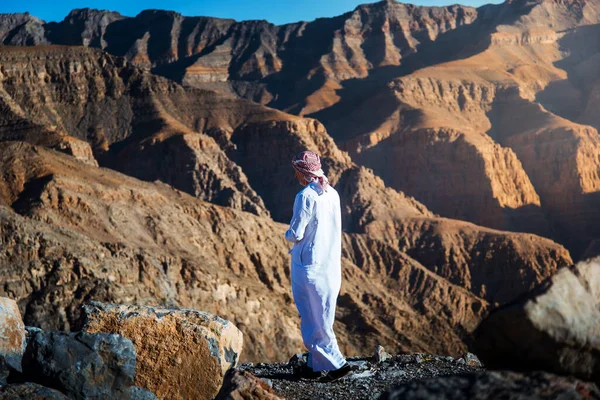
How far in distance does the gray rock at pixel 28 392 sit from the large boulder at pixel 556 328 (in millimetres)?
3600

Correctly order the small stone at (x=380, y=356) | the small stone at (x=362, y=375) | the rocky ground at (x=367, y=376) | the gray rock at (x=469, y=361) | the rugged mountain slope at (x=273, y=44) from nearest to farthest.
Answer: the rocky ground at (x=367, y=376)
the small stone at (x=362, y=375)
the gray rock at (x=469, y=361)
the small stone at (x=380, y=356)
the rugged mountain slope at (x=273, y=44)

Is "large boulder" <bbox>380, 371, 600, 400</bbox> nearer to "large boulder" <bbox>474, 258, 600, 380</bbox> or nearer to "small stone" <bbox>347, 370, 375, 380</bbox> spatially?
"large boulder" <bbox>474, 258, 600, 380</bbox>

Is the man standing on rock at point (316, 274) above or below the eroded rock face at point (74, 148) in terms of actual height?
below

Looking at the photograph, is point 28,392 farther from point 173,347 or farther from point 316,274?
point 316,274

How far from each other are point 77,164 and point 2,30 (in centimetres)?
15401

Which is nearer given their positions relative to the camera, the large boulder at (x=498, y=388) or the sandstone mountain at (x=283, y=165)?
the large boulder at (x=498, y=388)

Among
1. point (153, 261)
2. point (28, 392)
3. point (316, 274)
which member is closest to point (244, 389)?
point (28, 392)

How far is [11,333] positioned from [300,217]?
131 inches

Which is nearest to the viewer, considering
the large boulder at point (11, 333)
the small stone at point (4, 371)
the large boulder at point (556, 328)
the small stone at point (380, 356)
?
the large boulder at point (556, 328)

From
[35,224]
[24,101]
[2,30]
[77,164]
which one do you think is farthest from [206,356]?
[2,30]

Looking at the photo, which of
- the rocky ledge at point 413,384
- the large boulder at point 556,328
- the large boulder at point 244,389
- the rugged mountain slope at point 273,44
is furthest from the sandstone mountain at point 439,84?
the large boulder at point 556,328

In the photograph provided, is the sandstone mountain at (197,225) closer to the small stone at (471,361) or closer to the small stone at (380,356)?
the small stone at (380,356)

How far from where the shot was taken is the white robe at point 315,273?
1030cm

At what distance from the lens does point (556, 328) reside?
6246 mm
